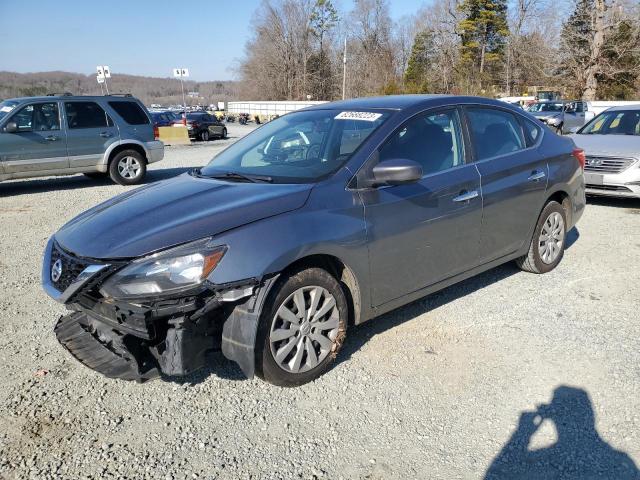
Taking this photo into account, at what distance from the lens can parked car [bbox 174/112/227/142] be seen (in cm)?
2723

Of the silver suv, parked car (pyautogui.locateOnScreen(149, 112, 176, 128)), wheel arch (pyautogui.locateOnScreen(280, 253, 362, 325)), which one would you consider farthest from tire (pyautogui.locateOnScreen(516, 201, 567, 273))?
parked car (pyautogui.locateOnScreen(149, 112, 176, 128))

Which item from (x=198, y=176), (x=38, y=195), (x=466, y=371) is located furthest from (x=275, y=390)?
(x=38, y=195)

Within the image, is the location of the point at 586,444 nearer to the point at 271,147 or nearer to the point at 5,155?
the point at 271,147

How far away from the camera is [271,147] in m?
4.11

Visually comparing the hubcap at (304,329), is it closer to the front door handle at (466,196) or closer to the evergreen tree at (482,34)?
the front door handle at (466,196)

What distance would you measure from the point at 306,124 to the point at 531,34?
58938mm

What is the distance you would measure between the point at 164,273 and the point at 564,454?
2.27 metres

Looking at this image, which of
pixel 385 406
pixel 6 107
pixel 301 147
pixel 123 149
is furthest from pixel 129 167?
pixel 385 406

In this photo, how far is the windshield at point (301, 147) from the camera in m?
3.51

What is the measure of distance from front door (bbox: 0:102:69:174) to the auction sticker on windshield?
27.6 feet

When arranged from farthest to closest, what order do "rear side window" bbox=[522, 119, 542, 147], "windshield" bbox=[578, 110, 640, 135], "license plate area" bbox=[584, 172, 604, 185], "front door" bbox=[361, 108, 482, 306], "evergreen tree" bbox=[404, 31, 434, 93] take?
"evergreen tree" bbox=[404, 31, 434, 93] < "windshield" bbox=[578, 110, 640, 135] < "license plate area" bbox=[584, 172, 604, 185] < "rear side window" bbox=[522, 119, 542, 147] < "front door" bbox=[361, 108, 482, 306]

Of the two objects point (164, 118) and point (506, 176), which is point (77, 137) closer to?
point (506, 176)

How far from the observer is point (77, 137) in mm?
10539

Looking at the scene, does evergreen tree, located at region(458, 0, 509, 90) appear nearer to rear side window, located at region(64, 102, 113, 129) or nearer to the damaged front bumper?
rear side window, located at region(64, 102, 113, 129)
